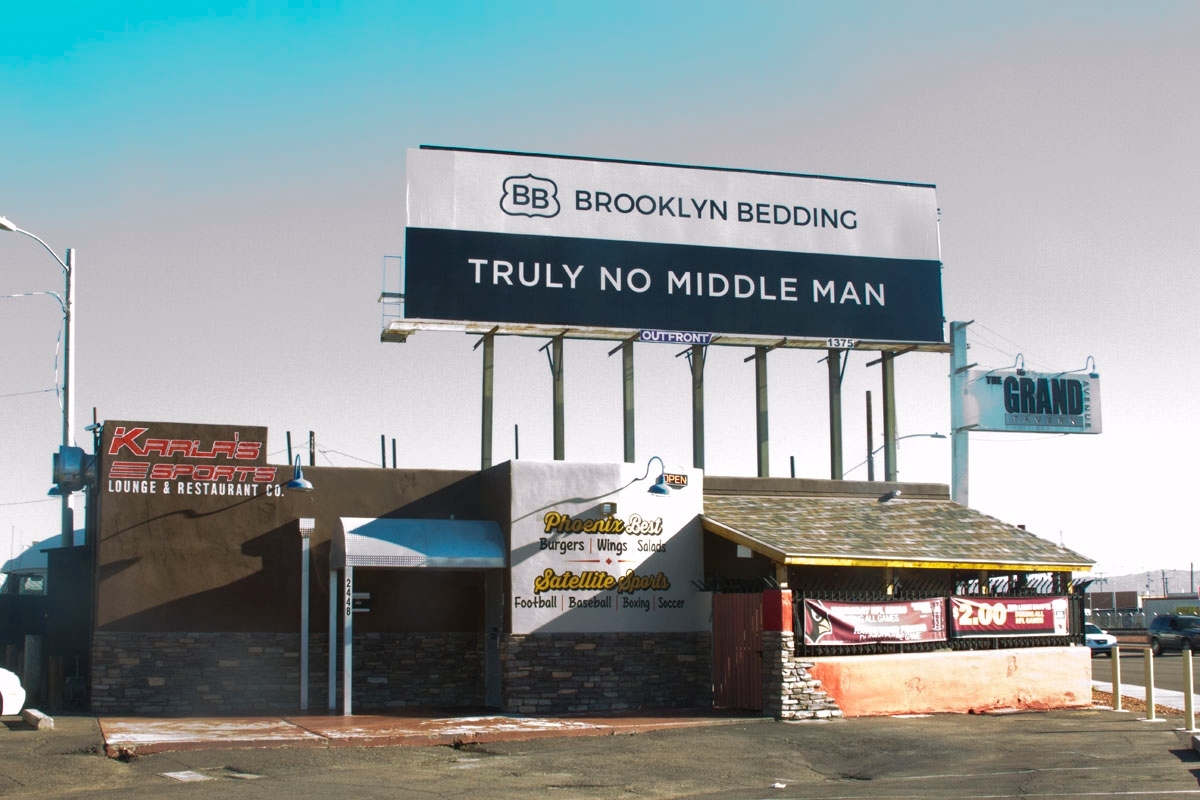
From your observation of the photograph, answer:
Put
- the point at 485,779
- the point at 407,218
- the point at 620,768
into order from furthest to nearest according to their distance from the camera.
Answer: the point at 407,218 → the point at 620,768 → the point at 485,779

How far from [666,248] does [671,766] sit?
571 inches

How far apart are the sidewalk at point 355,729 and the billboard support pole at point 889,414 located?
9278 millimetres

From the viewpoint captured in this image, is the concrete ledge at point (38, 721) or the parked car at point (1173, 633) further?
the parked car at point (1173, 633)

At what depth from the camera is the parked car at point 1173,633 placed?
152 ft

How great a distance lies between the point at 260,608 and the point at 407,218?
865cm

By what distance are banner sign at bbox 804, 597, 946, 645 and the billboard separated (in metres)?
7.99

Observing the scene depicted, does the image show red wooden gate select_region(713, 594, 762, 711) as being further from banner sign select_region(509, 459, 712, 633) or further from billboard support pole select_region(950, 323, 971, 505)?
billboard support pole select_region(950, 323, 971, 505)

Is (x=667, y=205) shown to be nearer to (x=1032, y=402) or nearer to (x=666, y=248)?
(x=666, y=248)

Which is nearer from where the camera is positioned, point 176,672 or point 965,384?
point 176,672

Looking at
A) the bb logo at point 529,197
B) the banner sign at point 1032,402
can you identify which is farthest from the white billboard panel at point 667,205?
the banner sign at point 1032,402

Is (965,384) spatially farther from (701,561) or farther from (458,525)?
(458,525)

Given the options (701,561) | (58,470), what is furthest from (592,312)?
(58,470)

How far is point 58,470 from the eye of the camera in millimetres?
22453

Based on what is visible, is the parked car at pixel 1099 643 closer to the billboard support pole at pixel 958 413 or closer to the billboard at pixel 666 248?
the billboard support pole at pixel 958 413
